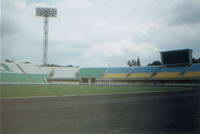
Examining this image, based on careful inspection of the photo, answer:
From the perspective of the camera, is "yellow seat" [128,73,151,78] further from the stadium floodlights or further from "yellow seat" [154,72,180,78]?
the stadium floodlights

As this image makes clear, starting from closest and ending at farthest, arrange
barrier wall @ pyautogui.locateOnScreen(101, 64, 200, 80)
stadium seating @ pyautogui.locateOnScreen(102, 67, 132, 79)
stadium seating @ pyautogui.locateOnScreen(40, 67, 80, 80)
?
barrier wall @ pyautogui.locateOnScreen(101, 64, 200, 80) < stadium seating @ pyautogui.locateOnScreen(102, 67, 132, 79) < stadium seating @ pyautogui.locateOnScreen(40, 67, 80, 80)

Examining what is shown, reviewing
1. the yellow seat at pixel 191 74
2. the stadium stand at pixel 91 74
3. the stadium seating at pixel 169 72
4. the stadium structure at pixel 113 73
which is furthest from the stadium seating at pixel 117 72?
the yellow seat at pixel 191 74

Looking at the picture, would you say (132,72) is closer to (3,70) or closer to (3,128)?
(3,70)

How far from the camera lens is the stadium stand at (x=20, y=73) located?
160 ft

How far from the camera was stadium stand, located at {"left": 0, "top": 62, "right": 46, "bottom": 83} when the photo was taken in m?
48.9

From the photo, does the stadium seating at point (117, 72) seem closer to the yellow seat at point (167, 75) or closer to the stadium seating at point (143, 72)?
the stadium seating at point (143, 72)

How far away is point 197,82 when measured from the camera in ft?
135

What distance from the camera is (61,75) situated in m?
62.1

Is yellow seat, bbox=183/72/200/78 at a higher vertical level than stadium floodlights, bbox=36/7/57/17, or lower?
lower

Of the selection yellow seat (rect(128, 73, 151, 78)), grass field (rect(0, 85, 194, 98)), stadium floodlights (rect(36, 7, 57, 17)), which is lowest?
grass field (rect(0, 85, 194, 98))

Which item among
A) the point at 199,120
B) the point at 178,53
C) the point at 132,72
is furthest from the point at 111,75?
the point at 199,120

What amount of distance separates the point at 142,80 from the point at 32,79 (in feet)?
82.9

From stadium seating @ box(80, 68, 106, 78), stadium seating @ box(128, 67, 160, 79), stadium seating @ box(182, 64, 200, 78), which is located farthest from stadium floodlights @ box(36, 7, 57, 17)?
stadium seating @ box(182, 64, 200, 78)

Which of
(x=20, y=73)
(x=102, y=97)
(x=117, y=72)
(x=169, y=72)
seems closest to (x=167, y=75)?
(x=169, y=72)
